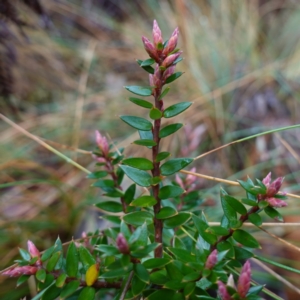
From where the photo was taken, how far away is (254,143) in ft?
3.92

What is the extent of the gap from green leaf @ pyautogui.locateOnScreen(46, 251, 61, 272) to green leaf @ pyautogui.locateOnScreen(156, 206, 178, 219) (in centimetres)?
13

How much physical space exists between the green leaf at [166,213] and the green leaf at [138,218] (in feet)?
0.04

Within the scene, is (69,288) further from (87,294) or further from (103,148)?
(103,148)

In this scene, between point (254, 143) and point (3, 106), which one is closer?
point (254, 143)

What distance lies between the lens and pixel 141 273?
361mm

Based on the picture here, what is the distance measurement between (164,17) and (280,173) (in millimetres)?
1255

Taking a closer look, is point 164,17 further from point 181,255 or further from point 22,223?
point 181,255

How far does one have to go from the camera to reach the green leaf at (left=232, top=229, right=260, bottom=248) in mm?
418

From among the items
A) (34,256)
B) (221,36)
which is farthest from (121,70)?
(34,256)

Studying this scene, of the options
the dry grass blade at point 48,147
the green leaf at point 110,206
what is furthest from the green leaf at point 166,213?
the dry grass blade at point 48,147

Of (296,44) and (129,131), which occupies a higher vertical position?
(296,44)

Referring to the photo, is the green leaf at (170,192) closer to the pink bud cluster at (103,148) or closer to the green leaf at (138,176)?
the green leaf at (138,176)

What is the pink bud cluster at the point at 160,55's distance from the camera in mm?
404

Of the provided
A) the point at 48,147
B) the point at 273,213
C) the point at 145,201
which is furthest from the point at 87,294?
the point at 48,147
